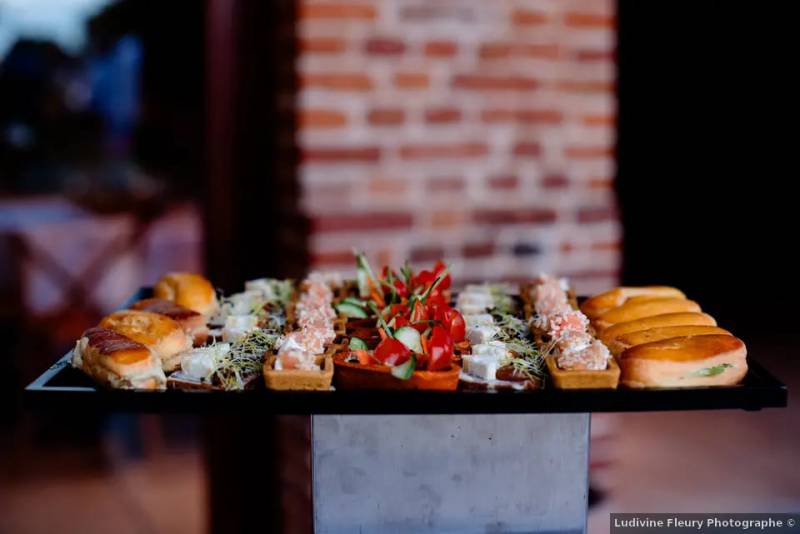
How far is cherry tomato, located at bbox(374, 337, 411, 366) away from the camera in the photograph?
5.24ft

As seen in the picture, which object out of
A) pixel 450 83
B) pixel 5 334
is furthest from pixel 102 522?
pixel 450 83

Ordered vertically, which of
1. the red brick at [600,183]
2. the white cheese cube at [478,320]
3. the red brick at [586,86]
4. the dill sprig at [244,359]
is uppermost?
the red brick at [586,86]

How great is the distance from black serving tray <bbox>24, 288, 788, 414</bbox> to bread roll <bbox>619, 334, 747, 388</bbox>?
5cm

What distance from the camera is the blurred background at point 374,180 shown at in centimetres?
298

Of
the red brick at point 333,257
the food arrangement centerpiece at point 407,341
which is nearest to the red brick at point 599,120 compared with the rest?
the red brick at point 333,257

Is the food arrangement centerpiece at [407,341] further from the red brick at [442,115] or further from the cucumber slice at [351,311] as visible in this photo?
the red brick at [442,115]

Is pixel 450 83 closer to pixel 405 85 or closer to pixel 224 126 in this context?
pixel 405 85

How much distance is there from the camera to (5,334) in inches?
189

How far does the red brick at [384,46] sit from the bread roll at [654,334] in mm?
1470

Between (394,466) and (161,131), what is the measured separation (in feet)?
13.3

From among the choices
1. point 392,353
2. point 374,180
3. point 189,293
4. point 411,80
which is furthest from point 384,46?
point 392,353

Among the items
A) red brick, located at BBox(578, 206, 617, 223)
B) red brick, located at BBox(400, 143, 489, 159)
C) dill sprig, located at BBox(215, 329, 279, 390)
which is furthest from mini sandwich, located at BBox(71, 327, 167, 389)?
red brick, located at BBox(578, 206, 617, 223)

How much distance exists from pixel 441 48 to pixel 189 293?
1288 mm

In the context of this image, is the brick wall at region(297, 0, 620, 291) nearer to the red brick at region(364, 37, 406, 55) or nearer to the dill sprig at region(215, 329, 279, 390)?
the red brick at region(364, 37, 406, 55)
